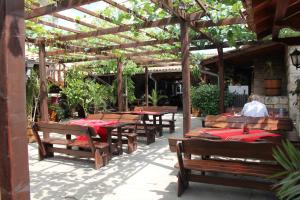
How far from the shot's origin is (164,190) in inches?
193

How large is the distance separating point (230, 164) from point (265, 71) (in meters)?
8.32

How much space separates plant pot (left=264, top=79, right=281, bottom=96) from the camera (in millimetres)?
10721

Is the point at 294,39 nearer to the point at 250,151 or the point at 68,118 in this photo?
the point at 250,151

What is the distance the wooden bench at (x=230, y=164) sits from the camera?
13.5 feet

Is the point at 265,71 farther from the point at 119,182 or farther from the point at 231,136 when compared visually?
the point at 119,182

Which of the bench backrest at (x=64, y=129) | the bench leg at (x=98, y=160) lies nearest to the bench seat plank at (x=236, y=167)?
the bench leg at (x=98, y=160)

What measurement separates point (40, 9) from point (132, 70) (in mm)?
11655

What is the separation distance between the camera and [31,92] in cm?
1041

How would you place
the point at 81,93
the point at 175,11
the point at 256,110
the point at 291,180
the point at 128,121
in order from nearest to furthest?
the point at 291,180, the point at 175,11, the point at 256,110, the point at 128,121, the point at 81,93

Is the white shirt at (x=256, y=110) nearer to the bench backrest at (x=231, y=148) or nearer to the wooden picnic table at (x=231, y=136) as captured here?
the wooden picnic table at (x=231, y=136)

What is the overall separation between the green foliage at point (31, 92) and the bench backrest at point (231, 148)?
7.28 meters

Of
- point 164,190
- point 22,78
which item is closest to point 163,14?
point 164,190

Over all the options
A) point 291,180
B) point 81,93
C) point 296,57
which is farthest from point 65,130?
point 81,93

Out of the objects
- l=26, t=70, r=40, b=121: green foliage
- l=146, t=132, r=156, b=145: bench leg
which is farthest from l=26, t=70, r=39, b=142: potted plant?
l=146, t=132, r=156, b=145: bench leg
